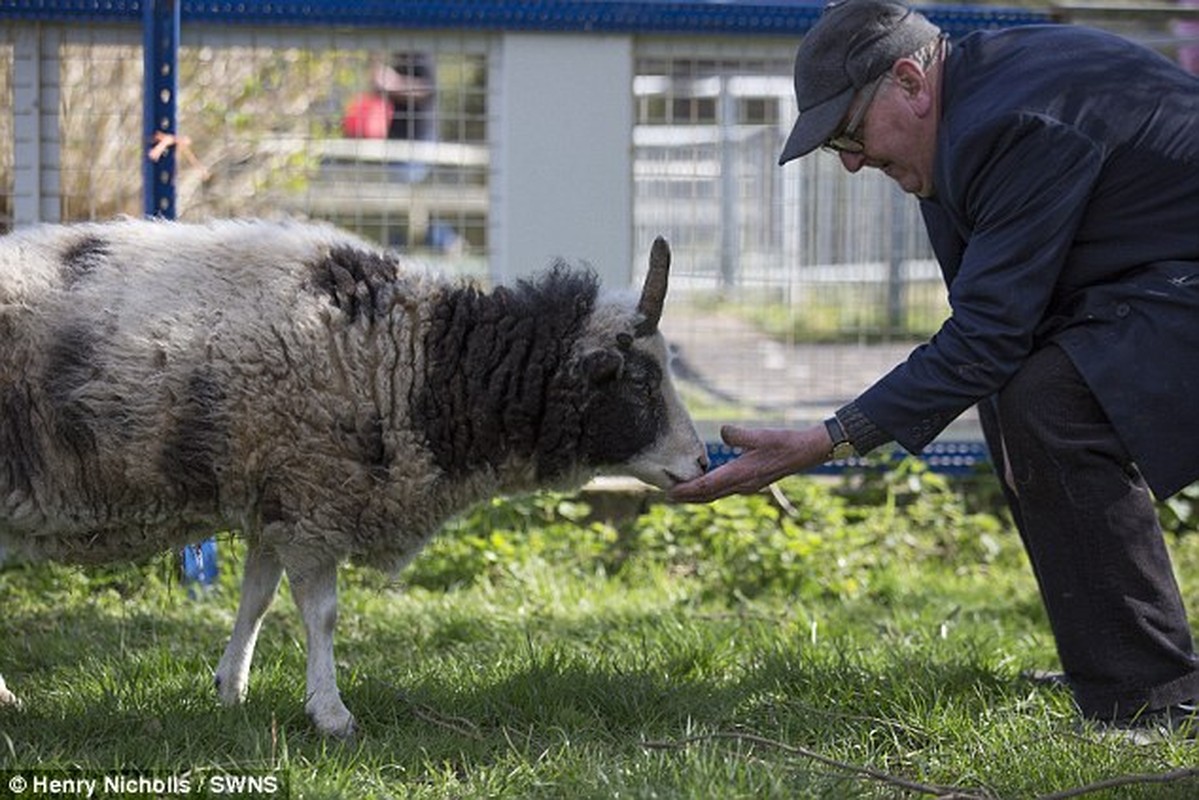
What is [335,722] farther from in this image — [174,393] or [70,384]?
[70,384]

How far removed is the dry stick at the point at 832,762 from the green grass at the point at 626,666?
0.03 feet

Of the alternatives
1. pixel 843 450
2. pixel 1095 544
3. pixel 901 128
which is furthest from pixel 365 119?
pixel 1095 544

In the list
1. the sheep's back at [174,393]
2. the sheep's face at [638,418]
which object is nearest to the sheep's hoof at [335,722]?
the sheep's back at [174,393]

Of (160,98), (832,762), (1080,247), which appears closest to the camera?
(832,762)

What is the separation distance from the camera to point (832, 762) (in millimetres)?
3445

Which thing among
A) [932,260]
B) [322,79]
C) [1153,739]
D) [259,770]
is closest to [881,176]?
[932,260]

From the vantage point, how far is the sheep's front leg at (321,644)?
12.7 ft

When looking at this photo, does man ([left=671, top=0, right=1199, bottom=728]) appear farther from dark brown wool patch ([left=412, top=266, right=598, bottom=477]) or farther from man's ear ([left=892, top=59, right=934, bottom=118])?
dark brown wool patch ([left=412, top=266, right=598, bottom=477])

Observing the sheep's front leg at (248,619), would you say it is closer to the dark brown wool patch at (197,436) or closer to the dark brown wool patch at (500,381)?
the dark brown wool patch at (197,436)

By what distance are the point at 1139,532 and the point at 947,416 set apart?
561 millimetres

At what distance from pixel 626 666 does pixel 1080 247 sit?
1.64m

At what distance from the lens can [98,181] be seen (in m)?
6.47

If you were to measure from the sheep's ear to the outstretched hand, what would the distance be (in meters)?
0.35

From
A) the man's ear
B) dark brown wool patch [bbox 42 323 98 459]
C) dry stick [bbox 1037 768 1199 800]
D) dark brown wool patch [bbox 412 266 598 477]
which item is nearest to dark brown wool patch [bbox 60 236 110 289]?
dark brown wool patch [bbox 42 323 98 459]
